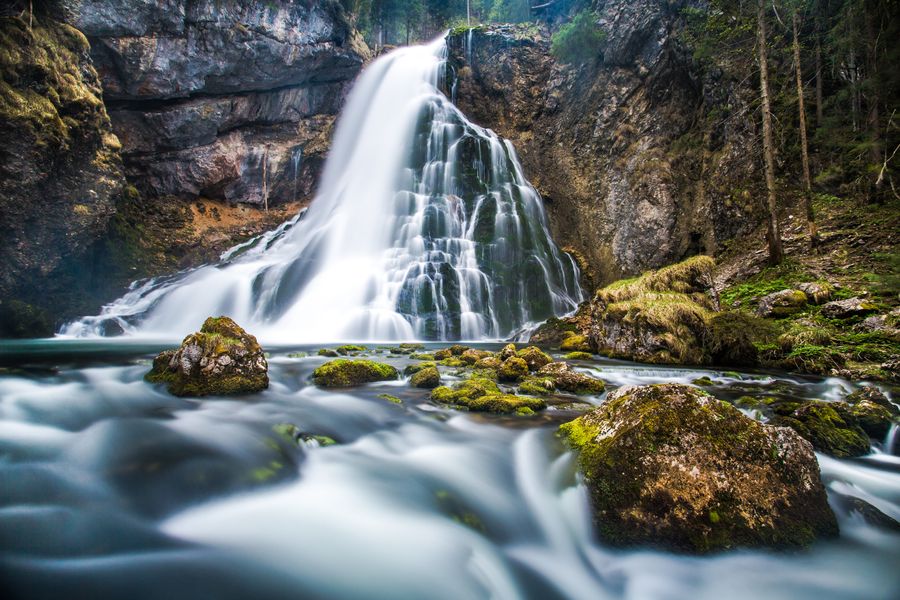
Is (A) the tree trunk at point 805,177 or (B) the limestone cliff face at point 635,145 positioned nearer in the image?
(A) the tree trunk at point 805,177

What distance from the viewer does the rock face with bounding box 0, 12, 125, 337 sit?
464 inches

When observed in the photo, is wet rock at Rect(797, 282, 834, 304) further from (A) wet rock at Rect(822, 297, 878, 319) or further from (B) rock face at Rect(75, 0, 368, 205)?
(B) rock face at Rect(75, 0, 368, 205)

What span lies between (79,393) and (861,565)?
25.5ft

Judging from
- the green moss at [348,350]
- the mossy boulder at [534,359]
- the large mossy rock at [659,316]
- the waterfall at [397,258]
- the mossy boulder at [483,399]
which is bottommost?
the mossy boulder at [483,399]

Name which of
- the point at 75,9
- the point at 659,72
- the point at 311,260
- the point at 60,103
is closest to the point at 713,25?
the point at 659,72

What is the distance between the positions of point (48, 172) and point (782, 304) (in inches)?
776

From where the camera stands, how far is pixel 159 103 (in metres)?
19.8

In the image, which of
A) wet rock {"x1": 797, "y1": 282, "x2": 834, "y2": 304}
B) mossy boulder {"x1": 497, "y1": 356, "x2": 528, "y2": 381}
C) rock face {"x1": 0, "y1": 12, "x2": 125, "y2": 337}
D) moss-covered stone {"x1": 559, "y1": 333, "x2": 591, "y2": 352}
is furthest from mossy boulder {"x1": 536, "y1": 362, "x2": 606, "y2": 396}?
rock face {"x1": 0, "y1": 12, "x2": 125, "y2": 337}

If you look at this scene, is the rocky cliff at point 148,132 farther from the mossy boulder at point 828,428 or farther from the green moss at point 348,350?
the mossy boulder at point 828,428

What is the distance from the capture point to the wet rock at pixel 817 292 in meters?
9.20

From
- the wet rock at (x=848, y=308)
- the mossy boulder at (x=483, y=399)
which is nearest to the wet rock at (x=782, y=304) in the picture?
the wet rock at (x=848, y=308)

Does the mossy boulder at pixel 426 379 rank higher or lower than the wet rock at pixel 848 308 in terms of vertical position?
lower

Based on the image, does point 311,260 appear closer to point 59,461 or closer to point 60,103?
point 60,103

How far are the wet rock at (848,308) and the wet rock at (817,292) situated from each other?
374 millimetres
